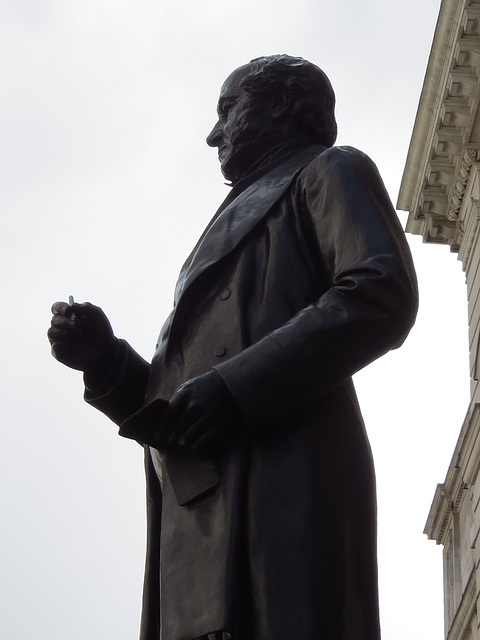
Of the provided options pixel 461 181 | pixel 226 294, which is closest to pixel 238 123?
pixel 226 294

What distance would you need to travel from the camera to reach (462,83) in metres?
25.7

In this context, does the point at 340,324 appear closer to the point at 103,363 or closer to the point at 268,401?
the point at 268,401

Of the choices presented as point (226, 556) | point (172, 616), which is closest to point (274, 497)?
point (226, 556)

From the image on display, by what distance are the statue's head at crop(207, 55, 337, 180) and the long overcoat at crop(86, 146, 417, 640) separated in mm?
475

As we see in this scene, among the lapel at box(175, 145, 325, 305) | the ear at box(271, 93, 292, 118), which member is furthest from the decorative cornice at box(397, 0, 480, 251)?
the lapel at box(175, 145, 325, 305)

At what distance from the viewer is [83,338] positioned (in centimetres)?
459

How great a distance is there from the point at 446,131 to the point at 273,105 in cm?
2212

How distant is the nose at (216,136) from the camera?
16.9 feet

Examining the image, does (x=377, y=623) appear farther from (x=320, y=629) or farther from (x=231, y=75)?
(x=231, y=75)

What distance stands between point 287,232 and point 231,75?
0.96 metres

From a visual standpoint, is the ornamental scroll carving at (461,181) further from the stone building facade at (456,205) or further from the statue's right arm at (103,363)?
the statue's right arm at (103,363)

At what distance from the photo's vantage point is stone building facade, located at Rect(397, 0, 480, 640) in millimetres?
24781

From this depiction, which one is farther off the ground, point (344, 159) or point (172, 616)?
point (344, 159)

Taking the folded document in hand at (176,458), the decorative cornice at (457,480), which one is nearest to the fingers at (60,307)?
the folded document in hand at (176,458)
